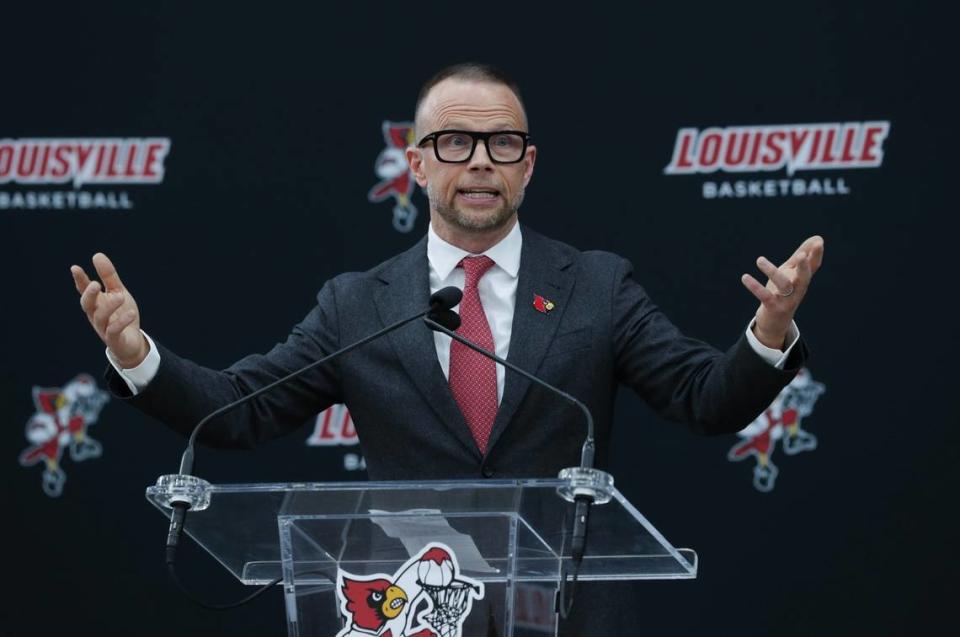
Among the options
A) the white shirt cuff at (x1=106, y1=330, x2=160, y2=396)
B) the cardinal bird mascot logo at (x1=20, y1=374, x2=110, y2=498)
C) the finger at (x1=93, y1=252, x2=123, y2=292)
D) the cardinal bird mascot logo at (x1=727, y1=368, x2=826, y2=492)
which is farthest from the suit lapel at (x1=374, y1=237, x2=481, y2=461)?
the cardinal bird mascot logo at (x1=20, y1=374, x2=110, y2=498)

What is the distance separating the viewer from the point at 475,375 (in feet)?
11.0

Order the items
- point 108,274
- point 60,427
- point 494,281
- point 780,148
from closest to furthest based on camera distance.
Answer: point 108,274, point 494,281, point 780,148, point 60,427

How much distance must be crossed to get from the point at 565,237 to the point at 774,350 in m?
1.91

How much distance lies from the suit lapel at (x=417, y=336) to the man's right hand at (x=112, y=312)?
542 millimetres

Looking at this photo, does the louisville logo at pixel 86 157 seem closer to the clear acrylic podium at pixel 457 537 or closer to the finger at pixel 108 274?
the finger at pixel 108 274

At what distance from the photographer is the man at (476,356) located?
3197 millimetres

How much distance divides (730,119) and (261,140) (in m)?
1.32

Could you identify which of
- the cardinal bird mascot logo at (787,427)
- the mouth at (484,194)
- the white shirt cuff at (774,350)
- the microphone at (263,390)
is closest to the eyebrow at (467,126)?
the mouth at (484,194)

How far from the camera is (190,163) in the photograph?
4969mm

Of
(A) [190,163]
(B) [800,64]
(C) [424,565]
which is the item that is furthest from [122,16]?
(C) [424,565]

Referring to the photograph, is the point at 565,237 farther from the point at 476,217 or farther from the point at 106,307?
the point at 106,307

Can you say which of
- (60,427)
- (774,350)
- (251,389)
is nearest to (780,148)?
(774,350)

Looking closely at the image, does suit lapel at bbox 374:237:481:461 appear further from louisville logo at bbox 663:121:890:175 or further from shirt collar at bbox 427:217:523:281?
louisville logo at bbox 663:121:890:175

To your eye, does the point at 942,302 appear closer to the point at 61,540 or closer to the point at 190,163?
the point at 190,163
